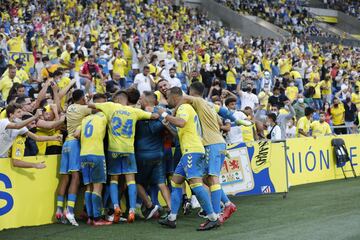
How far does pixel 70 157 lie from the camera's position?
10.8 metres

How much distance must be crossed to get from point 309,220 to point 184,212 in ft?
6.80

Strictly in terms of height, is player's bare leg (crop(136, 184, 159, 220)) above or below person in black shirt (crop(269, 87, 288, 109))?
below

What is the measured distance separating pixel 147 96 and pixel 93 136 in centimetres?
107

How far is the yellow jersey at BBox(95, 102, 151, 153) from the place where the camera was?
10617mm

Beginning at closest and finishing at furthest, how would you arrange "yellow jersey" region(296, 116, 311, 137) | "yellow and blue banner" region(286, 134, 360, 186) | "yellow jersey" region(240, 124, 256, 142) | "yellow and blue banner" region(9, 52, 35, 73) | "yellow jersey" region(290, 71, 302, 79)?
"yellow jersey" region(240, 124, 256, 142)
"yellow and blue banner" region(286, 134, 360, 186)
"yellow jersey" region(296, 116, 311, 137)
"yellow and blue banner" region(9, 52, 35, 73)
"yellow jersey" region(290, 71, 302, 79)

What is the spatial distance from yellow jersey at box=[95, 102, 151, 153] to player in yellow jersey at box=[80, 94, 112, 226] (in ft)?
0.36

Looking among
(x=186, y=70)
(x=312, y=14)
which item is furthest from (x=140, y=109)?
(x=312, y=14)

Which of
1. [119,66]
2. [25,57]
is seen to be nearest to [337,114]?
[119,66]

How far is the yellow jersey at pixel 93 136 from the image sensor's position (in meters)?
10.5

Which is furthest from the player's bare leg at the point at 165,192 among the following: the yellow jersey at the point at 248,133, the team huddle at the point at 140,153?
the yellow jersey at the point at 248,133

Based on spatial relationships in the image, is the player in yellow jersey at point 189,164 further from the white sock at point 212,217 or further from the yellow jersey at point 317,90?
the yellow jersey at point 317,90

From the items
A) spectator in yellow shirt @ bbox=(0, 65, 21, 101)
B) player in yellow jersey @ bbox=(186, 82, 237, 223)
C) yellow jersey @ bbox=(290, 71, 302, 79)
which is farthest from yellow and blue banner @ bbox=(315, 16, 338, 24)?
player in yellow jersey @ bbox=(186, 82, 237, 223)

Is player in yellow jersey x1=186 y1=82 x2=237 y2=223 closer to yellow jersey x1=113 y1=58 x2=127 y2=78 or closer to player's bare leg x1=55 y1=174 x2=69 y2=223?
player's bare leg x1=55 y1=174 x2=69 y2=223

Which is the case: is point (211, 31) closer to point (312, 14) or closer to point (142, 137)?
point (312, 14)
